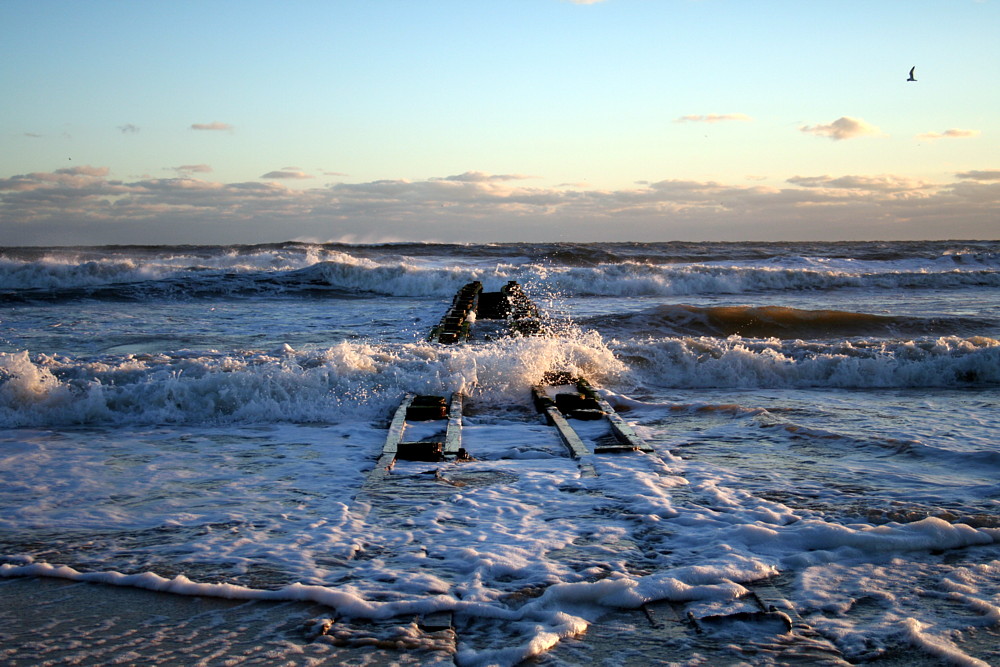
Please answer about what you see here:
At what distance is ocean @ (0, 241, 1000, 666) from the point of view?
2.71 meters

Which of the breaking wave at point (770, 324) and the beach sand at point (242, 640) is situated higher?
the breaking wave at point (770, 324)

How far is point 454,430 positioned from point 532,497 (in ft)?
4.70

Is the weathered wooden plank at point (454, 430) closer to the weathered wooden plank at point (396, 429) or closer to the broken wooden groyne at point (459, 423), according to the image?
the broken wooden groyne at point (459, 423)

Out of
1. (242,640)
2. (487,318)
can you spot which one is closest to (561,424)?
(242,640)

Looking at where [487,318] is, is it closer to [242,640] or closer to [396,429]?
[396,429]

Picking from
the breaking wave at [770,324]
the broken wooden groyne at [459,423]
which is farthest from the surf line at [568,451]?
the breaking wave at [770,324]

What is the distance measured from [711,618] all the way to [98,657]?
2.01 metres

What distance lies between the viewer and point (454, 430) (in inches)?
214

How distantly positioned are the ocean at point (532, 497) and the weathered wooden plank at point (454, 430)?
0.13 meters

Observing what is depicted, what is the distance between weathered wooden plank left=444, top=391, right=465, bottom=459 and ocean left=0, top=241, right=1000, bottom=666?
13 cm

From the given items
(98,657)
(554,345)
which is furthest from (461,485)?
(554,345)

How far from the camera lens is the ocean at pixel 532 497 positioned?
271cm

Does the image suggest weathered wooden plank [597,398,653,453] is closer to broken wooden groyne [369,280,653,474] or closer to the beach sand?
broken wooden groyne [369,280,653,474]

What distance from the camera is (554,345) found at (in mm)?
8344
